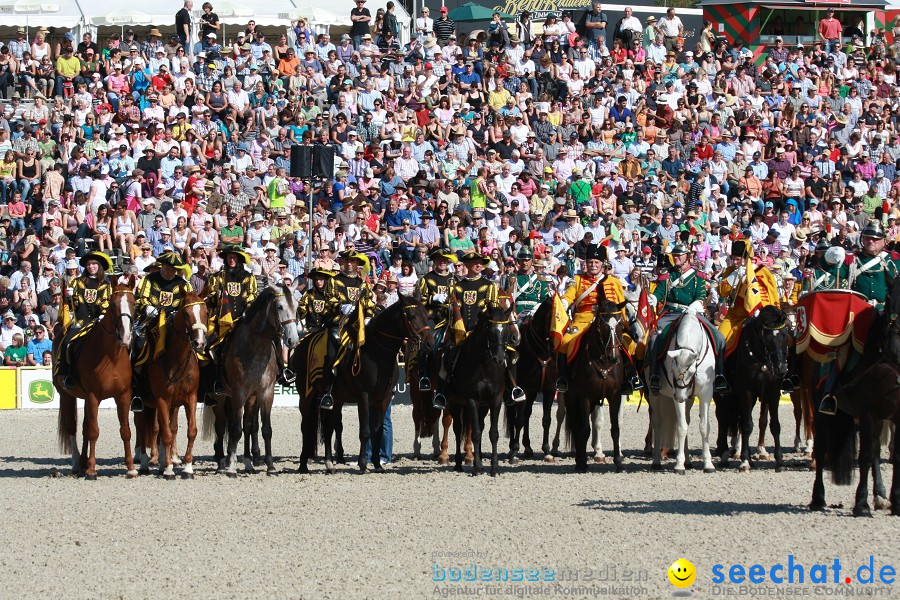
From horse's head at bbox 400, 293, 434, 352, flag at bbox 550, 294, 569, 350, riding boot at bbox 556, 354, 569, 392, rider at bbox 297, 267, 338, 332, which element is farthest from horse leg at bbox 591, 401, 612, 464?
rider at bbox 297, 267, 338, 332

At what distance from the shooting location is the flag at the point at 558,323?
15.9 m

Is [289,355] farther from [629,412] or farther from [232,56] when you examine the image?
[232,56]

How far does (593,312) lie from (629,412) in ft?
26.2

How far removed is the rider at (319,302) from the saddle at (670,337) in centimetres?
366

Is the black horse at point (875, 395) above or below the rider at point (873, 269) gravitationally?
below

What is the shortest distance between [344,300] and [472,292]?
149 cm

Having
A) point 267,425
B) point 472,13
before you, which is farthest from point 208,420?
point 472,13

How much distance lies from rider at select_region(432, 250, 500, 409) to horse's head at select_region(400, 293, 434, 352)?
0.88 meters

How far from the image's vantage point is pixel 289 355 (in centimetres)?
1738

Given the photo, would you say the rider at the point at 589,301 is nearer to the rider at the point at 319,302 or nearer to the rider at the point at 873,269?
the rider at the point at 319,302

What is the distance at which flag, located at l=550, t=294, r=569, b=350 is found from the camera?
15.9m

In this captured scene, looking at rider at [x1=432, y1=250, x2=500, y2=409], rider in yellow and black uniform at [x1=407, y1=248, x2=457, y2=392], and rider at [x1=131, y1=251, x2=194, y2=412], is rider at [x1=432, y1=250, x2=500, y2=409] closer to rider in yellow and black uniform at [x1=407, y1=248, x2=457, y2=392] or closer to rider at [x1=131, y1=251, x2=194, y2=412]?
rider in yellow and black uniform at [x1=407, y1=248, x2=457, y2=392]

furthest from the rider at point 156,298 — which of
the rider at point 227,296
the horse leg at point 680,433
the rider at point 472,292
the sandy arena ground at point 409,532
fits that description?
the horse leg at point 680,433

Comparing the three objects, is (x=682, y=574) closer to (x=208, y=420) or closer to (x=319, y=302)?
(x=319, y=302)
